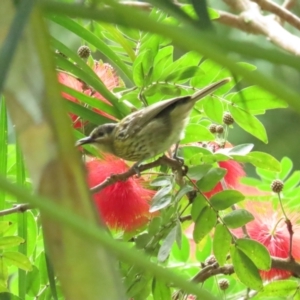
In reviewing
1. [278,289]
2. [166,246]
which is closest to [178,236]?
[166,246]

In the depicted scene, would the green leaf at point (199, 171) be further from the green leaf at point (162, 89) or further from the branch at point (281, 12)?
the branch at point (281, 12)

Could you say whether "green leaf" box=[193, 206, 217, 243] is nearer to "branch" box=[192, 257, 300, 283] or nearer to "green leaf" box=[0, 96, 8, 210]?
"branch" box=[192, 257, 300, 283]

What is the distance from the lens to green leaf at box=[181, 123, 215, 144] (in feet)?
2.19

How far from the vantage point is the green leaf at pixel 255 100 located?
0.68 meters

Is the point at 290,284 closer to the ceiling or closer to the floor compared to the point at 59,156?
closer to the floor

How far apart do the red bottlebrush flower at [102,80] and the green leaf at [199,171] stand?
119 millimetres

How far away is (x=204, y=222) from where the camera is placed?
61cm

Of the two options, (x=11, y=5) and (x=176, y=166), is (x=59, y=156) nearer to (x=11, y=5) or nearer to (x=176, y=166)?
(x=11, y=5)

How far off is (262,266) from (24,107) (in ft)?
1.39

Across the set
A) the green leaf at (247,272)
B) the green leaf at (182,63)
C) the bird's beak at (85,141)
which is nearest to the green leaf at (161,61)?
the green leaf at (182,63)

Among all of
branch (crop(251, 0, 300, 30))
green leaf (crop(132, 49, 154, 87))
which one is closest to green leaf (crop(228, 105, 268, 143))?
green leaf (crop(132, 49, 154, 87))

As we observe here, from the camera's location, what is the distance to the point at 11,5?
25 cm

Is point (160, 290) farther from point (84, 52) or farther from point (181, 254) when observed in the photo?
point (84, 52)

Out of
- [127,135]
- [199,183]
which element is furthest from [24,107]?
[127,135]
